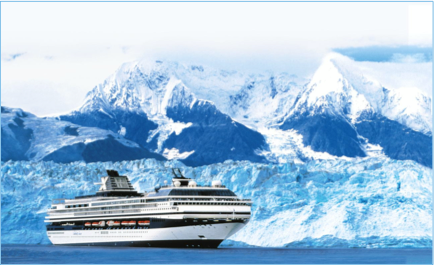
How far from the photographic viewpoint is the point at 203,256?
209 feet

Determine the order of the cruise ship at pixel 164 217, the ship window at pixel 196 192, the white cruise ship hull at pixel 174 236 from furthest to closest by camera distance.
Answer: the ship window at pixel 196 192 → the cruise ship at pixel 164 217 → the white cruise ship hull at pixel 174 236

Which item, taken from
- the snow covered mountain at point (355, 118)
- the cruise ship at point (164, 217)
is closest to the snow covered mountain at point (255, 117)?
the snow covered mountain at point (355, 118)

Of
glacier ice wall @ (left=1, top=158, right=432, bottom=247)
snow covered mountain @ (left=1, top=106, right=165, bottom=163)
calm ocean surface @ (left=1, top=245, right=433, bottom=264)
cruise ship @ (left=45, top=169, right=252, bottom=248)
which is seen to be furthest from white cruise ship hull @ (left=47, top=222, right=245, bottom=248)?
snow covered mountain @ (left=1, top=106, right=165, bottom=163)

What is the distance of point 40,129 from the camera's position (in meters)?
129

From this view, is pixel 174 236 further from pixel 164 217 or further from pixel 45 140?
pixel 45 140

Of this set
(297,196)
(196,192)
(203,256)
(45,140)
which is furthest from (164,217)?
(45,140)

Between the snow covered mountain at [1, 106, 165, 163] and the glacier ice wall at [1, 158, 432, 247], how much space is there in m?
16.6

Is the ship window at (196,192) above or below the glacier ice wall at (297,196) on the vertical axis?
above

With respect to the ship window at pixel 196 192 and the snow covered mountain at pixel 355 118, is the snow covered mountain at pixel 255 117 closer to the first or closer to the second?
the snow covered mountain at pixel 355 118

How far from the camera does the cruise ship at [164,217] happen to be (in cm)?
7319

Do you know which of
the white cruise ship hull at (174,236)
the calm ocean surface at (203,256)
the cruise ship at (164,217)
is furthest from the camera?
the cruise ship at (164,217)

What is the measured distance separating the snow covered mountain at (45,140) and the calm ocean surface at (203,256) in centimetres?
5497

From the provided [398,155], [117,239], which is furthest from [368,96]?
[117,239]

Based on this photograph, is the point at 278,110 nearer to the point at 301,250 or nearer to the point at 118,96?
the point at 118,96
